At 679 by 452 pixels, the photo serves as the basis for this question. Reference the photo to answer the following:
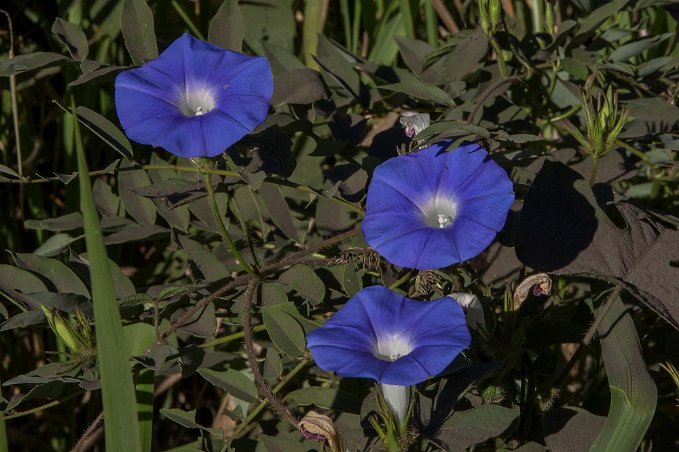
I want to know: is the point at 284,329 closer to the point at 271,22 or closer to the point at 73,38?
the point at 73,38

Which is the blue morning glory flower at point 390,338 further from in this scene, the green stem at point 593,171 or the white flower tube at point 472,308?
the green stem at point 593,171

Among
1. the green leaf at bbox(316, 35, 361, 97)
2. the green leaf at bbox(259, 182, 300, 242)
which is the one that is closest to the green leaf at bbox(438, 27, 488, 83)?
the green leaf at bbox(316, 35, 361, 97)

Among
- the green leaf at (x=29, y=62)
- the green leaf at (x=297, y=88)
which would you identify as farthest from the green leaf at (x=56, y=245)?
the green leaf at (x=297, y=88)

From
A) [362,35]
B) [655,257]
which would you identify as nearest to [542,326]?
[655,257]

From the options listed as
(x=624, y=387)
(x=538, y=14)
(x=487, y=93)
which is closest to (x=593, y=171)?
(x=487, y=93)

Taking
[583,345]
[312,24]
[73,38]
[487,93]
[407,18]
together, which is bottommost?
[583,345]

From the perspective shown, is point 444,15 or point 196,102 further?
point 444,15
